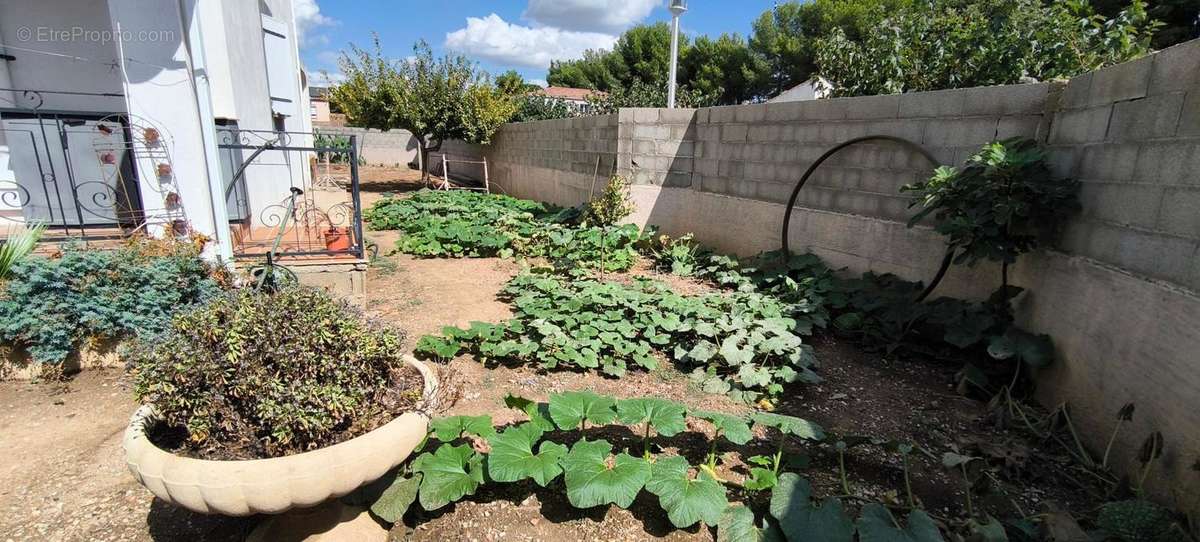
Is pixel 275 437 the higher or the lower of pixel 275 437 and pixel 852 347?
the higher

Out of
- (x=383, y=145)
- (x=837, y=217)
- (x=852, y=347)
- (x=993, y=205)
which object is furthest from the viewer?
(x=383, y=145)

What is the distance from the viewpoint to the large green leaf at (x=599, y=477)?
1821 mm

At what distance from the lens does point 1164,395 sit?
2031 millimetres

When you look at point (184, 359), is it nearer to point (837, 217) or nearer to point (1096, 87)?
point (1096, 87)

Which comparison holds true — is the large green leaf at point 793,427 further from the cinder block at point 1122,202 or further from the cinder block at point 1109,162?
the cinder block at point 1109,162

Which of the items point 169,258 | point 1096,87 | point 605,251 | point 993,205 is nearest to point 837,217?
point 993,205

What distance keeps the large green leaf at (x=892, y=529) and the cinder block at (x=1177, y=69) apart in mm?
2110

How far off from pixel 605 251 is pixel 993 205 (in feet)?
12.1

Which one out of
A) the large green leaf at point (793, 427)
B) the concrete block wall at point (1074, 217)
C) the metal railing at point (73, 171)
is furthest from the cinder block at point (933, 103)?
the metal railing at point (73, 171)

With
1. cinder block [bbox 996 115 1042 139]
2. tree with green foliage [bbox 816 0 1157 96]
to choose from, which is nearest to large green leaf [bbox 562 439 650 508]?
cinder block [bbox 996 115 1042 139]

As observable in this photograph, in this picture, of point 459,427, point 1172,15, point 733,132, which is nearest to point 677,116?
point 733,132

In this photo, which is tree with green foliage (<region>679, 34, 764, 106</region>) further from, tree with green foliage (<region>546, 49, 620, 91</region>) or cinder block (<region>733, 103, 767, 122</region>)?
cinder block (<region>733, 103, 767, 122</region>)

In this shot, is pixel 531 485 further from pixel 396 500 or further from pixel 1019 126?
pixel 1019 126

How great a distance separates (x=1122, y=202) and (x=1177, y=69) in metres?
0.59
